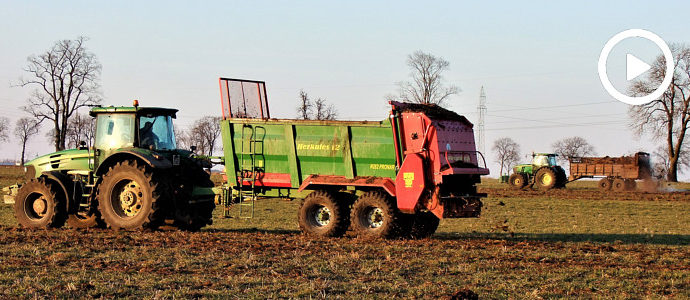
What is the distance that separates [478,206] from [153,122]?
308 inches

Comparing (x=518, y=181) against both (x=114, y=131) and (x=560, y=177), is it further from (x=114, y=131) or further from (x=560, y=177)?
(x=114, y=131)

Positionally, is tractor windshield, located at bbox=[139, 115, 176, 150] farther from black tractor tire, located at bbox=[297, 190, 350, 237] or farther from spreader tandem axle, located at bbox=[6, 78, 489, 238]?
black tractor tire, located at bbox=[297, 190, 350, 237]

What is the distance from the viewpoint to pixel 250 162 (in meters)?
19.5

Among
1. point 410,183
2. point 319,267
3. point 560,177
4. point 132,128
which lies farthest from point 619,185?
point 319,267

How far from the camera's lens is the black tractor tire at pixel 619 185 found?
57.8m

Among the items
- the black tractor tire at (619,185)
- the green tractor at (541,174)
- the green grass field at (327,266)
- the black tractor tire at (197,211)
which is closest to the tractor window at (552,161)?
the green tractor at (541,174)

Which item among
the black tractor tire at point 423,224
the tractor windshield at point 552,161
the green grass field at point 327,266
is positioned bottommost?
the green grass field at point 327,266

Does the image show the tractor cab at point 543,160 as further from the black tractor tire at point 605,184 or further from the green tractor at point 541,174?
the black tractor tire at point 605,184

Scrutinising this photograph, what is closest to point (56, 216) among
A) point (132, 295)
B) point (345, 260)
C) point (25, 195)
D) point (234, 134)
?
point (25, 195)

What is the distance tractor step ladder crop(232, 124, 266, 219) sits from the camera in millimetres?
19359

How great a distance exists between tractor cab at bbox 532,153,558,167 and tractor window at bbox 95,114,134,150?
145 ft

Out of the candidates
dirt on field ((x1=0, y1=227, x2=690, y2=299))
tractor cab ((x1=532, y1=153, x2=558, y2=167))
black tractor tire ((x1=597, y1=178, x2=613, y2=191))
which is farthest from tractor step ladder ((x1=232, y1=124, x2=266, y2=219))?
black tractor tire ((x1=597, y1=178, x2=613, y2=191))

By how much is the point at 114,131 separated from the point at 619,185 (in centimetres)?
4592

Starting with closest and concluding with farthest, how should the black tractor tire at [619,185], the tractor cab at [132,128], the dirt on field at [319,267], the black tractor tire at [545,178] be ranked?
the dirt on field at [319,267] → the tractor cab at [132,128] → the black tractor tire at [545,178] → the black tractor tire at [619,185]
